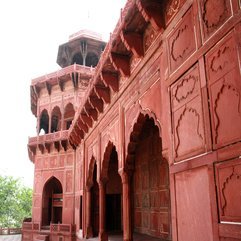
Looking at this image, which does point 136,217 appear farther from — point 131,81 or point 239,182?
point 239,182

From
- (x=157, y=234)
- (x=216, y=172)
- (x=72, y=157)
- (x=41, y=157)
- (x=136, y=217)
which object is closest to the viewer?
(x=216, y=172)

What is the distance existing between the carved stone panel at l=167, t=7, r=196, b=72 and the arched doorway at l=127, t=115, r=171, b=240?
Result: 388cm

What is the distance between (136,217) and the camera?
1142cm

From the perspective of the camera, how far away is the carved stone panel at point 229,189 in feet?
10.4

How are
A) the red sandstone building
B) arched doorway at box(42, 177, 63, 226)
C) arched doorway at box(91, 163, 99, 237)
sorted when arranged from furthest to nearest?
arched doorway at box(42, 177, 63, 226), arched doorway at box(91, 163, 99, 237), the red sandstone building

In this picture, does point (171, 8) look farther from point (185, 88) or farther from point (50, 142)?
point (50, 142)

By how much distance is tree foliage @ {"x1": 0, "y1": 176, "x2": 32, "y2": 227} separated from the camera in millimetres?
39938

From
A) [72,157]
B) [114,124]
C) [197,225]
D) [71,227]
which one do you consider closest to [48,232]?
[71,227]

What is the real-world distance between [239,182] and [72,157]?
50.1 ft

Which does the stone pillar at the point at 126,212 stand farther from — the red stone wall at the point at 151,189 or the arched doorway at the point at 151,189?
the red stone wall at the point at 151,189

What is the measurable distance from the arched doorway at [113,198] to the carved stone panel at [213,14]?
10.5 m

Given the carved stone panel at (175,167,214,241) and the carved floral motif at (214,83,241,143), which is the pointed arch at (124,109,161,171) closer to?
the carved stone panel at (175,167,214,241)

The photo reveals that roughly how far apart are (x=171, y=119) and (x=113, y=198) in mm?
10285

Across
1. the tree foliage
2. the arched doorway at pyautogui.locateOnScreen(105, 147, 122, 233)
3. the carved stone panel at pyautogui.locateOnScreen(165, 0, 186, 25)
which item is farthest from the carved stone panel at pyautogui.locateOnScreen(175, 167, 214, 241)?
the tree foliage
